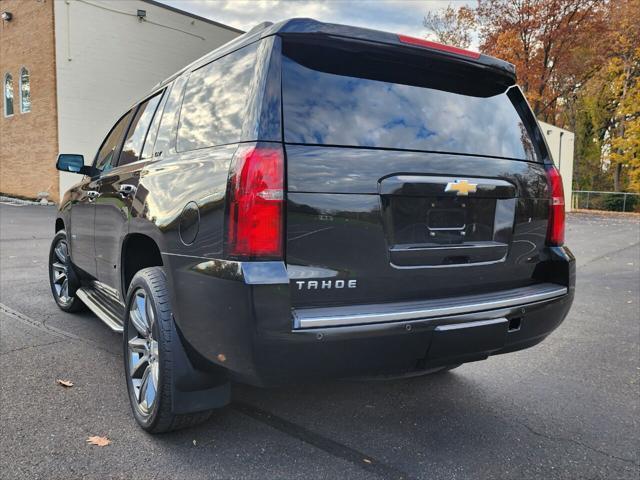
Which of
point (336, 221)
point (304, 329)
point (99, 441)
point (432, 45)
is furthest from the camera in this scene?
point (99, 441)

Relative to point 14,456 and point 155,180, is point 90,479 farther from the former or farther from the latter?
point 155,180

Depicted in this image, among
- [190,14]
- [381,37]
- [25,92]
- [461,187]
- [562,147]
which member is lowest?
[461,187]

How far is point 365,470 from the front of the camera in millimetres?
2496

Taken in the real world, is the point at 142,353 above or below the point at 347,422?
above

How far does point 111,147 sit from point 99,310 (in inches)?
56.1

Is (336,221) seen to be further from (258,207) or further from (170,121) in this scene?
Answer: (170,121)

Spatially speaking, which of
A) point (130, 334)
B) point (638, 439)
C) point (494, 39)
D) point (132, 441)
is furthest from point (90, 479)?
point (494, 39)

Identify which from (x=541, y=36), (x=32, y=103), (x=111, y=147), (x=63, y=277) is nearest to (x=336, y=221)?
(x=111, y=147)

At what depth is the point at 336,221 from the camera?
2234mm

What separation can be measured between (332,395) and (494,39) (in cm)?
2803

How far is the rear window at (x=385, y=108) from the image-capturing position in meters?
2.30

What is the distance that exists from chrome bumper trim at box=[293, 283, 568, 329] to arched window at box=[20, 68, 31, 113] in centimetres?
2228

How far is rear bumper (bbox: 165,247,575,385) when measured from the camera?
6.82ft

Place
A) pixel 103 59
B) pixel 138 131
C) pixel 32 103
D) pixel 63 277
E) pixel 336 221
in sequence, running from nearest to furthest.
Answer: pixel 336 221, pixel 138 131, pixel 63 277, pixel 103 59, pixel 32 103
